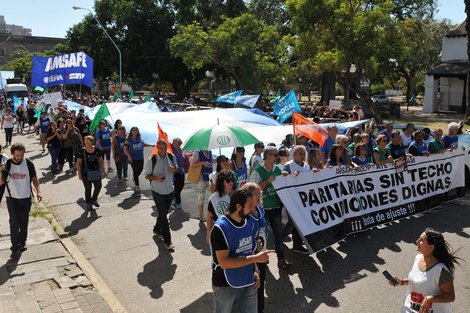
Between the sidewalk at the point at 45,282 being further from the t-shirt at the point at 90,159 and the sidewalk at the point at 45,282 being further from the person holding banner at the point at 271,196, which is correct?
the person holding banner at the point at 271,196

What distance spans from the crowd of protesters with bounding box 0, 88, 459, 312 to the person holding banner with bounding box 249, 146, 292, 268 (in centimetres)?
1

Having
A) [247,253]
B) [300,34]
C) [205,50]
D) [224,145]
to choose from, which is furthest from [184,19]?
[247,253]

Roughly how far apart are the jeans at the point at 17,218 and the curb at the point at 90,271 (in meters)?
0.75

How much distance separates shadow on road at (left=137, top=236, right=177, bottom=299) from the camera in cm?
635

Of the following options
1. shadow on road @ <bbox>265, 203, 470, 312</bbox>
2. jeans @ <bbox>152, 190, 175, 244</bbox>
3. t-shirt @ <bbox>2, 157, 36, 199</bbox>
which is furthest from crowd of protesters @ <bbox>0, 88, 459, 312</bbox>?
t-shirt @ <bbox>2, 157, 36, 199</bbox>

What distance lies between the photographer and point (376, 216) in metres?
8.43

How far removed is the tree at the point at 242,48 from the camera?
3400cm

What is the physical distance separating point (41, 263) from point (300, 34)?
21332 mm

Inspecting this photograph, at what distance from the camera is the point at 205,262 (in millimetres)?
7195

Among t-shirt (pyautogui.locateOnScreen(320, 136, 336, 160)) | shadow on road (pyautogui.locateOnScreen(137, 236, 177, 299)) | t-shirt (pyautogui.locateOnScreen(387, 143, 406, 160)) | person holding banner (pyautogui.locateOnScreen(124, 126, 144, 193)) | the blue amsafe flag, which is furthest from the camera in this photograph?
the blue amsafe flag

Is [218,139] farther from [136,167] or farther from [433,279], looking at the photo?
[433,279]

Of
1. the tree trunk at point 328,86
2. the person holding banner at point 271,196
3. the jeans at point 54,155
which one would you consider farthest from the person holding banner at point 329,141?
the tree trunk at point 328,86

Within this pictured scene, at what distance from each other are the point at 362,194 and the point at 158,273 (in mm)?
3805

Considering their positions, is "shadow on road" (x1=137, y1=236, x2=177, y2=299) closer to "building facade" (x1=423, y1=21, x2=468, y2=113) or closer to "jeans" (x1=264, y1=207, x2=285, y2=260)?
"jeans" (x1=264, y1=207, x2=285, y2=260)
